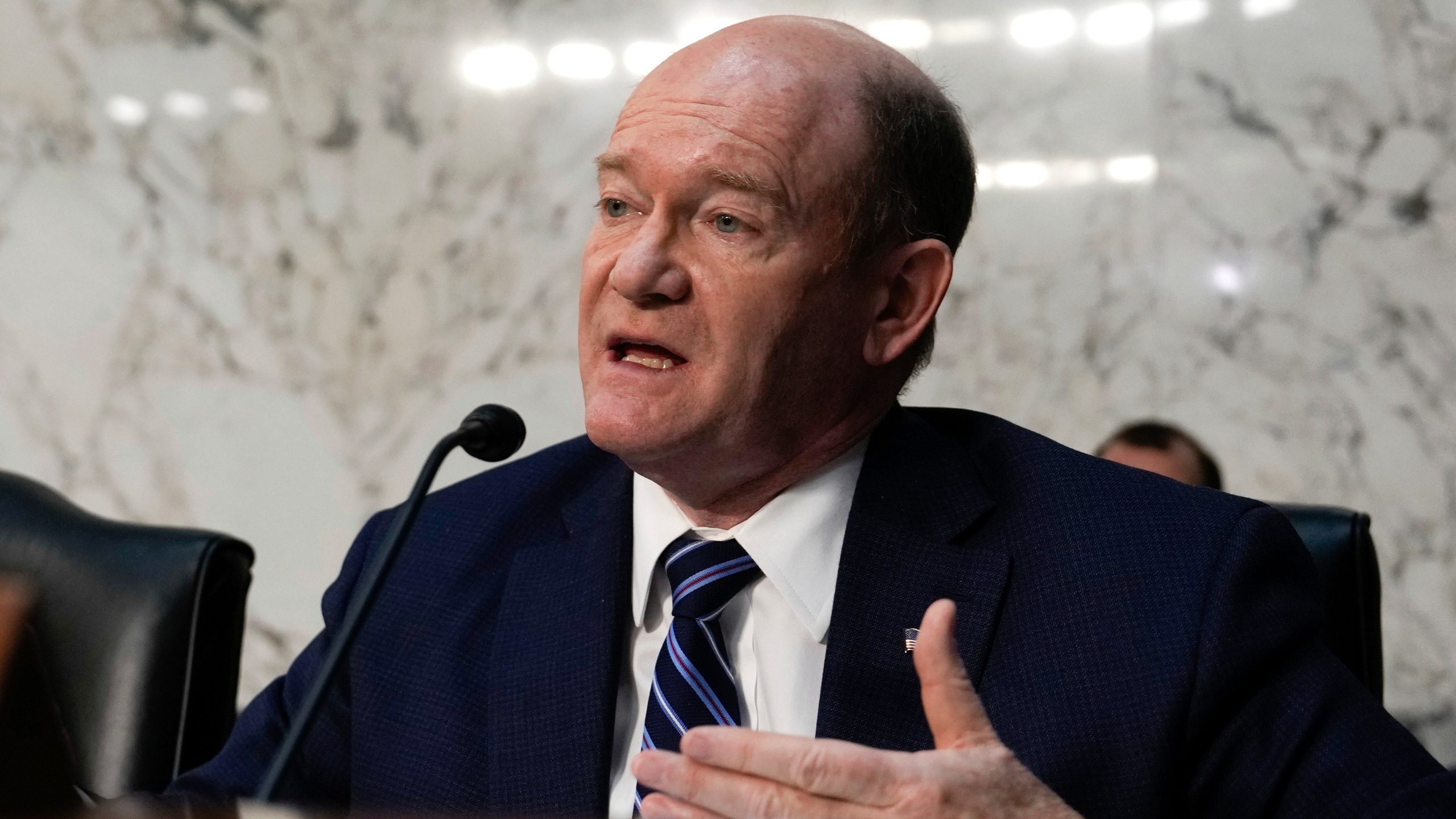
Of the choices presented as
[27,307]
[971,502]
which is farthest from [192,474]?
[971,502]

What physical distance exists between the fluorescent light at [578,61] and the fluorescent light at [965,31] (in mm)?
768

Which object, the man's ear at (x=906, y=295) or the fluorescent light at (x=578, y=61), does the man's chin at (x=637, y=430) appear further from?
the fluorescent light at (x=578, y=61)

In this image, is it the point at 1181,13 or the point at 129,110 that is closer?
the point at 1181,13

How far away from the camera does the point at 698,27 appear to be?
307 centimetres

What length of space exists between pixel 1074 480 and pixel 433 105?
2.10 meters

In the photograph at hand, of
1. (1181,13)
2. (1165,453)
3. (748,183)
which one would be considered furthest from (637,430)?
(1181,13)

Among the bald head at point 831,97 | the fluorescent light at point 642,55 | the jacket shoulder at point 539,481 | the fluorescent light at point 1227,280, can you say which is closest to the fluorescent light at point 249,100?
the fluorescent light at point 642,55

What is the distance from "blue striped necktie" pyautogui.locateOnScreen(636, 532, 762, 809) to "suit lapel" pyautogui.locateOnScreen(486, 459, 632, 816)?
6 centimetres

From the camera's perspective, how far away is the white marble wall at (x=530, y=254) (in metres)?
2.70

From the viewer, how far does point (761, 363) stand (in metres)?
1.57

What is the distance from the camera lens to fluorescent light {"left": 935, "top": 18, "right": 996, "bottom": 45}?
2.92 metres

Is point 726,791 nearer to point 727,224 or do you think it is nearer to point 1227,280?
point 727,224

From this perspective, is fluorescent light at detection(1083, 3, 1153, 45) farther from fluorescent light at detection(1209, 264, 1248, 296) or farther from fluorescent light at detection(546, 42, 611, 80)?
fluorescent light at detection(546, 42, 611, 80)

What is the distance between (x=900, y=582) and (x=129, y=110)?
259 cm
